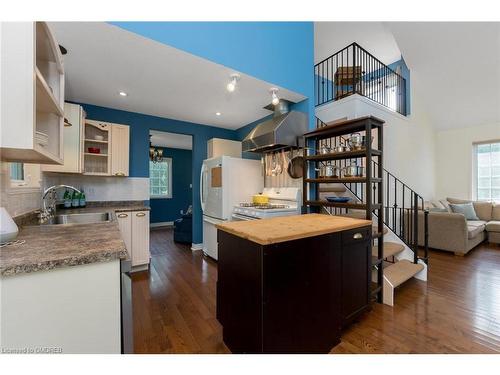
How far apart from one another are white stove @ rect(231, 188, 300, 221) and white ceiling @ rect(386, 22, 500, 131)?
4.24 meters

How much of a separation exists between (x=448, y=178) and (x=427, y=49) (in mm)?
3388

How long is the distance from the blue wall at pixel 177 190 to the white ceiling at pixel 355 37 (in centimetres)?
472

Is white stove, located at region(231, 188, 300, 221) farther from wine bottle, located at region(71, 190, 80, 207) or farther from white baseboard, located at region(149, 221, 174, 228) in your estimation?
white baseboard, located at region(149, 221, 174, 228)

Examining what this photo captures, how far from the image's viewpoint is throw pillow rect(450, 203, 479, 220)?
16.0ft

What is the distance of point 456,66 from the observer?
15.1 ft

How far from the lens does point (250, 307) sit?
4.52 feet

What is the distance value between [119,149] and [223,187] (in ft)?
5.32

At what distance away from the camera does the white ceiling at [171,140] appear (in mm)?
5471

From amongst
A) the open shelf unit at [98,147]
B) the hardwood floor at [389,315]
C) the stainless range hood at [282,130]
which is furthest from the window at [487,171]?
the open shelf unit at [98,147]

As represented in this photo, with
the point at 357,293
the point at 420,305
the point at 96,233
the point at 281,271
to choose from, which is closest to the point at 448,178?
the point at 420,305

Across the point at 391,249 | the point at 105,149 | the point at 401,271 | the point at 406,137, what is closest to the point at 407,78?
the point at 406,137

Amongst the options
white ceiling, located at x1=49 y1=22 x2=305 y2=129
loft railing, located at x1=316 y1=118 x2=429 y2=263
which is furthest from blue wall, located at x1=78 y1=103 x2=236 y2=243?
Result: loft railing, located at x1=316 y1=118 x2=429 y2=263

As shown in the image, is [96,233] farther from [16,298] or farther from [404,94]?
[404,94]

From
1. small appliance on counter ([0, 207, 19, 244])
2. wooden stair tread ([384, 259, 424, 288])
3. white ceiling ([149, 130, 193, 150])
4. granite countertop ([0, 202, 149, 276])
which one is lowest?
wooden stair tread ([384, 259, 424, 288])
